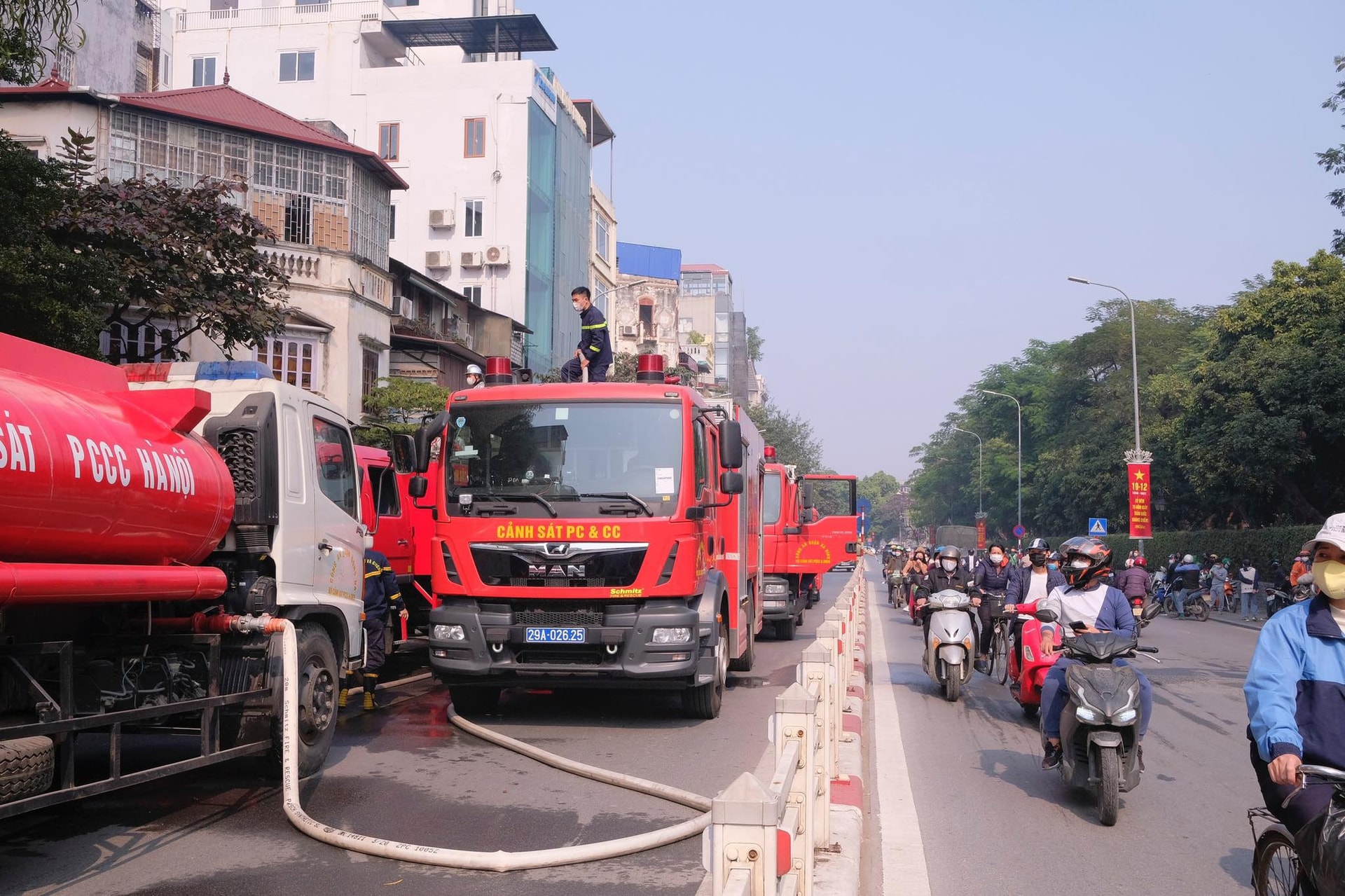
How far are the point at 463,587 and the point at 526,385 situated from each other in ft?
5.87

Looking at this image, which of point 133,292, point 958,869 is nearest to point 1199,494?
point 133,292

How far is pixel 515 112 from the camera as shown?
42.8 metres

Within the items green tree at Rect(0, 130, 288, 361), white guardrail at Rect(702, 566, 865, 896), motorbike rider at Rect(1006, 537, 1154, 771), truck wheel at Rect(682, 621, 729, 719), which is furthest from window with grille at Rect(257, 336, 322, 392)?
motorbike rider at Rect(1006, 537, 1154, 771)

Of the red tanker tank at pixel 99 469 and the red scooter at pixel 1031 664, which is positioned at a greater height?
the red tanker tank at pixel 99 469

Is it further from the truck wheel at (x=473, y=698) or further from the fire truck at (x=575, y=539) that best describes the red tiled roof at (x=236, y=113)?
the truck wheel at (x=473, y=698)

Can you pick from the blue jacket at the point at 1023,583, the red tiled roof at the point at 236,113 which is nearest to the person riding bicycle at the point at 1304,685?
the blue jacket at the point at 1023,583

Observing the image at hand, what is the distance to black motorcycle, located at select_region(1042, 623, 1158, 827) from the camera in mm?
6531

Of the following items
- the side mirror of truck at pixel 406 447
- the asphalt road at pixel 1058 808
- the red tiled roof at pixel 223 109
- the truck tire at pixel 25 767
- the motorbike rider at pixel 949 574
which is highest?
the red tiled roof at pixel 223 109

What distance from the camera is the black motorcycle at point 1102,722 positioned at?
653cm

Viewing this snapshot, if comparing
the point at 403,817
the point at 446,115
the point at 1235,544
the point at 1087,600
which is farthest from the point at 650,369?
the point at 446,115

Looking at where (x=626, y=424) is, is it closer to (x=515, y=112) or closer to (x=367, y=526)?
(x=367, y=526)

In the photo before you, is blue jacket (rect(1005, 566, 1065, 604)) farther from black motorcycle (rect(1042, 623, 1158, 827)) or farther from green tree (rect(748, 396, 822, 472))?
green tree (rect(748, 396, 822, 472))

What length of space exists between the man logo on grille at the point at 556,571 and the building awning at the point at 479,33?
39093 mm

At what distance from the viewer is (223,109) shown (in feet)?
85.4
